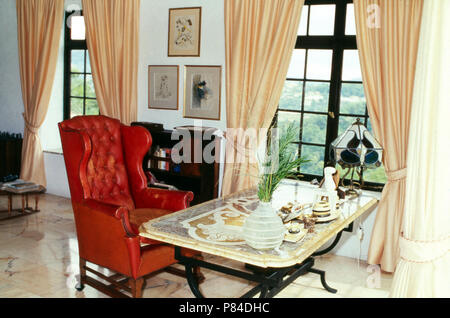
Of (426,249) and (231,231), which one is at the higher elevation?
(426,249)

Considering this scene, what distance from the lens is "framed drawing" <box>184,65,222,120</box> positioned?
5547 mm

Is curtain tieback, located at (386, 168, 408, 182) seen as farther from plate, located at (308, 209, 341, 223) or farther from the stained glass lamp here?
plate, located at (308, 209, 341, 223)

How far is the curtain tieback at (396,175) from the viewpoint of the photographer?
173 inches

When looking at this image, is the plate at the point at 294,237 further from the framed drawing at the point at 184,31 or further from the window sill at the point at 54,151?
the window sill at the point at 54,151

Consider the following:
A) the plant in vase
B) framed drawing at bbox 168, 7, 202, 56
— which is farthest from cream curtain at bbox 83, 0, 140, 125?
the plant in vase

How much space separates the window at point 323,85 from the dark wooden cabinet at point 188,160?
0.88 m

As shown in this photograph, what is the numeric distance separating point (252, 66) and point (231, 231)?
104 inches

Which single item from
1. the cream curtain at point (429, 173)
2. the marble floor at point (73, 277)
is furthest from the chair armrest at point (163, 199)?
the cream curtain at point (429, 173)

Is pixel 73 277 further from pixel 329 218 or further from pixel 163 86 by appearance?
pixel 163 86

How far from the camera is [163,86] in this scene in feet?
19.6

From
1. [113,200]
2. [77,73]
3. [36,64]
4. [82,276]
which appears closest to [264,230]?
[82,276]

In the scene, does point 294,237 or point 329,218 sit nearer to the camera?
point 294,237

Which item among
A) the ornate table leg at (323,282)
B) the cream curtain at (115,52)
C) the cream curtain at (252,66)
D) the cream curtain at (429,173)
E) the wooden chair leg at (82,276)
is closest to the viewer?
the cream curtain at (429,173)

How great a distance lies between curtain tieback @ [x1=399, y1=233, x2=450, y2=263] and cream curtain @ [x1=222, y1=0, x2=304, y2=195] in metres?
2.80
